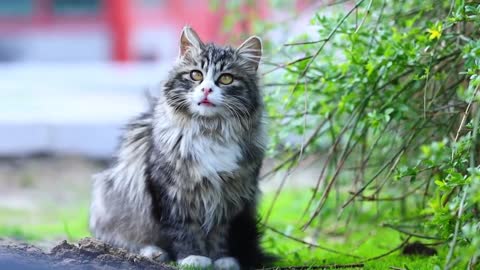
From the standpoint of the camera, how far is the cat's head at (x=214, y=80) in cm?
463

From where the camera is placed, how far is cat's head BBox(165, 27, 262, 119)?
4629mm

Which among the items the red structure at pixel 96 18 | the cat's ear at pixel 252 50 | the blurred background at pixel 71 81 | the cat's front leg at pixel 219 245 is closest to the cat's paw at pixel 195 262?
the cat's front leg at pixel 219 245

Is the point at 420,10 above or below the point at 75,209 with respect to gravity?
above

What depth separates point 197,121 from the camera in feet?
15.5

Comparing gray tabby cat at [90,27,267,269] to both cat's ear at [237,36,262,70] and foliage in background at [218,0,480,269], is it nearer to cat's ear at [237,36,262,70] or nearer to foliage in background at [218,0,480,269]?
cat's ear at [237,36,262,70]

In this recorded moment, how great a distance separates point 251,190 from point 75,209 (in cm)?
477

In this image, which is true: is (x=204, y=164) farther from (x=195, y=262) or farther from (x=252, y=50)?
(x=252, y=50)

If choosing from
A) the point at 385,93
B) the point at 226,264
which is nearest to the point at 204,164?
the point at 226,264

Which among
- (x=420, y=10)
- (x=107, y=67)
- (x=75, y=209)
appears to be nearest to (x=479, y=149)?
(x=420, y=10)

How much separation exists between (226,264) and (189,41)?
45.6 inches

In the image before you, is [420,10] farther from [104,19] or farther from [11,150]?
[104,19]

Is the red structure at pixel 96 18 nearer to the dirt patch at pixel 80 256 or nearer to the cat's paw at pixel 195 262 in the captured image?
the cat's paw at pixel 195 262

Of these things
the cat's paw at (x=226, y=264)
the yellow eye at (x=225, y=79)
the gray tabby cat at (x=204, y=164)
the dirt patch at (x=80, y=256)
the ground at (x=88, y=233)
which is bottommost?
the ground at (x=88, y=233)

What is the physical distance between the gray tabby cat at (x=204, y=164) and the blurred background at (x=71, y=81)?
10.8 ft
